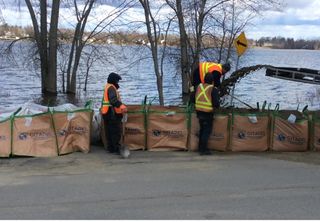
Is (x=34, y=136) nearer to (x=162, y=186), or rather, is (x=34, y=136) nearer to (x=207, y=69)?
(x=162, y=186)

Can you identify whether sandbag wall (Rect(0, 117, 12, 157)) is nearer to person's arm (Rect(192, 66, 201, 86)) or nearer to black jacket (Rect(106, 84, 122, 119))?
black jacket (Rect(106, 84, 122, 119))

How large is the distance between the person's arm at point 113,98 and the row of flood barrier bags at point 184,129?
1.95 feet

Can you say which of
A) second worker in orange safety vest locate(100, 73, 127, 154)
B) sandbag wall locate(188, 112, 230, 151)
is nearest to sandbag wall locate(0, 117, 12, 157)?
second worker in orange safety vest locate(100, 73, 127, 154)

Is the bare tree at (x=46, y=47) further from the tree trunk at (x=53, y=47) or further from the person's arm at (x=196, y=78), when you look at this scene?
the person's arm at (x=196, y=78)

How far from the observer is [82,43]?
29922mm

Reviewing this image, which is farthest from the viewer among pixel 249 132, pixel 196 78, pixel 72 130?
pixel 196 78

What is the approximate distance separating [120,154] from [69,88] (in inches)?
894

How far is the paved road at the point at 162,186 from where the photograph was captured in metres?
6.32

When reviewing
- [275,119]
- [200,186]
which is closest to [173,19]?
[275,119]

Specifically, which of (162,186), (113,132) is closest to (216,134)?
(113,132)

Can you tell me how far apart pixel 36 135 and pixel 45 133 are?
0.57ft

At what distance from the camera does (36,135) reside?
9.80 metres

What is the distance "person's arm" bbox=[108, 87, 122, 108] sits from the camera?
9.95 meters

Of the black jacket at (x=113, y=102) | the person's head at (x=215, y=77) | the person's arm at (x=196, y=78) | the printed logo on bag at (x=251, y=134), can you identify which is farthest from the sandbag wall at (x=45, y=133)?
the printed logo on bag at (x=251, y=134)
